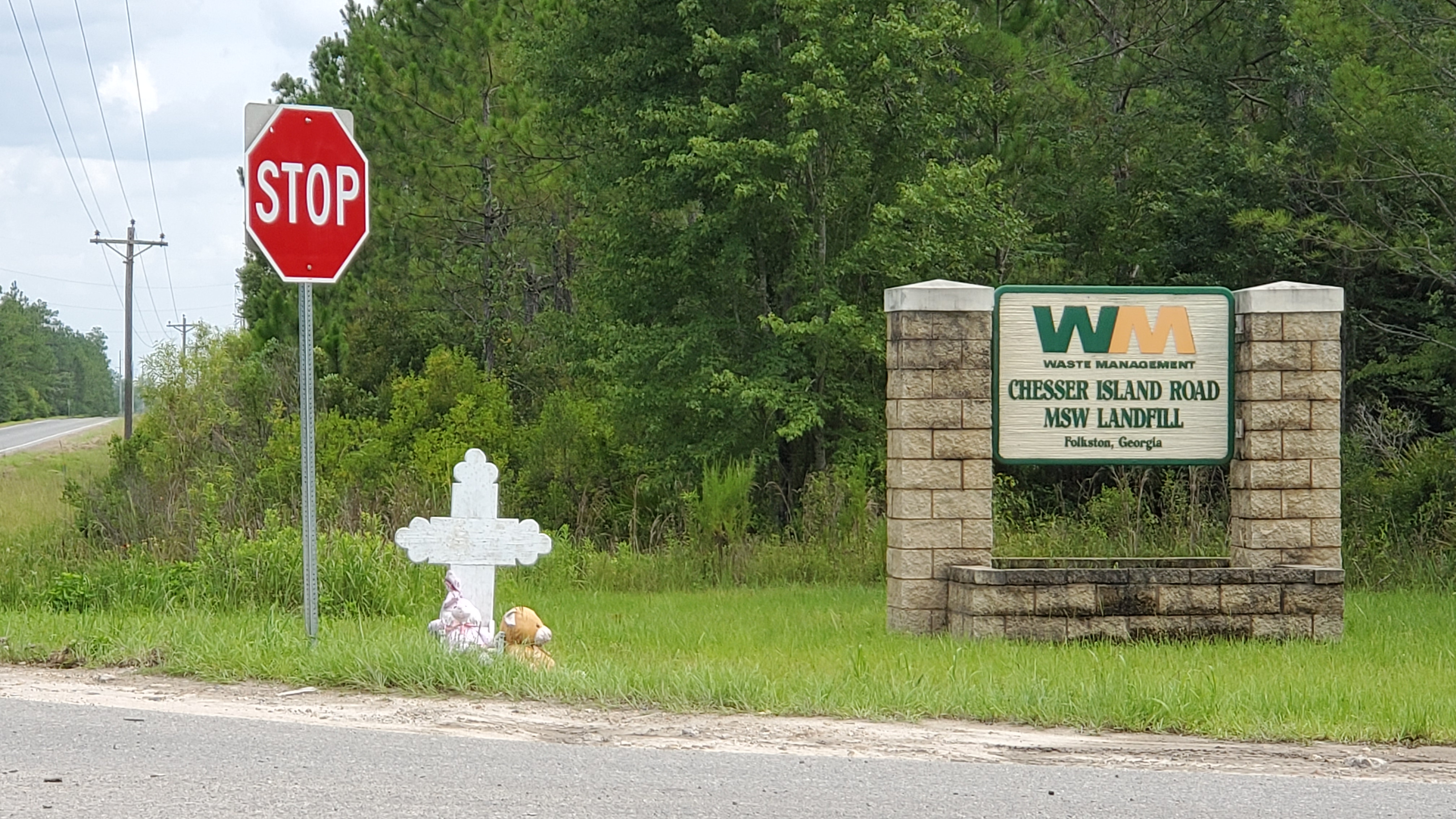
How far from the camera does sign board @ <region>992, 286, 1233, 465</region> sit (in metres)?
11.6

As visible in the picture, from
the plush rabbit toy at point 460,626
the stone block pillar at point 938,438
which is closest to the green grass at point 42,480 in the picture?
the plush rabbit toy at point 460,626

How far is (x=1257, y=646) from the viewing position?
10648mm

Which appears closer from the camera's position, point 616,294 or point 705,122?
point 705,122

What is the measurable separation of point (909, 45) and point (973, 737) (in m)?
14.6

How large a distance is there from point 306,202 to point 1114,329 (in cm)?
608

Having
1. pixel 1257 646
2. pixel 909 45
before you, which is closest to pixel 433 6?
pixel 909 45

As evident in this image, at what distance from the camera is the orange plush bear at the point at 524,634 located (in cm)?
891

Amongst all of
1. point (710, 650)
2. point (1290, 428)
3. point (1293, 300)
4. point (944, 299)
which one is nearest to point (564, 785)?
point (710, 650)

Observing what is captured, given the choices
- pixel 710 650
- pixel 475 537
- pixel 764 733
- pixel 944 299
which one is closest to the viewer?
pixel 764 733

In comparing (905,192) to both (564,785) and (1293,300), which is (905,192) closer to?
(1293,300)

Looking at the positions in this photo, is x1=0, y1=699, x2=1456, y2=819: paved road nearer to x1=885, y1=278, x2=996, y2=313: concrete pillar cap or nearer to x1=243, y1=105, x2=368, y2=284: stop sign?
x1=243, y1=105, x2=368, y2=284: stop sign

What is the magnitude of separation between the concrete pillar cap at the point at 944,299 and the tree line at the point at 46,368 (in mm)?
123507

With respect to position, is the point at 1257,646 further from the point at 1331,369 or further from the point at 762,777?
the point at 762,777

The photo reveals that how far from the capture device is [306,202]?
345 inches
